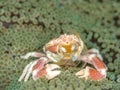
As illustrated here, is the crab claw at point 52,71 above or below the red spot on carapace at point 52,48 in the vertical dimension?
below

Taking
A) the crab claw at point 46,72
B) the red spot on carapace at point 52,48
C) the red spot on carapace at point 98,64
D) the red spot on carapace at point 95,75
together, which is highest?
the red spot on carapace at point 52,48

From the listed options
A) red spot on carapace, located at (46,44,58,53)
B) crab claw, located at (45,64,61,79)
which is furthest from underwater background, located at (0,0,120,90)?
red spot on carapace, located at (46,44,58,53)

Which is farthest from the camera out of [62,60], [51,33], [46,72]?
[51,33]

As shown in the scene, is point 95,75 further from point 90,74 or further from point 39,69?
point 39,69

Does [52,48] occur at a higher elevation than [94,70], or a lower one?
higher

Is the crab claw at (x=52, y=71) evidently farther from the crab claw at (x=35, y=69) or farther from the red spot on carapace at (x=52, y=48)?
the red spot on carapace at (x=52, y=48)

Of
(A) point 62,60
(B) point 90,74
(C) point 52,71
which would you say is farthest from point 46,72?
(B) point 90,74

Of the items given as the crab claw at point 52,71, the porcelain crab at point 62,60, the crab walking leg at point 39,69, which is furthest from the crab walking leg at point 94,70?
the crab walking leg at point 39,69

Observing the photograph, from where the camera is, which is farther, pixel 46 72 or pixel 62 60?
pixel 62 60
